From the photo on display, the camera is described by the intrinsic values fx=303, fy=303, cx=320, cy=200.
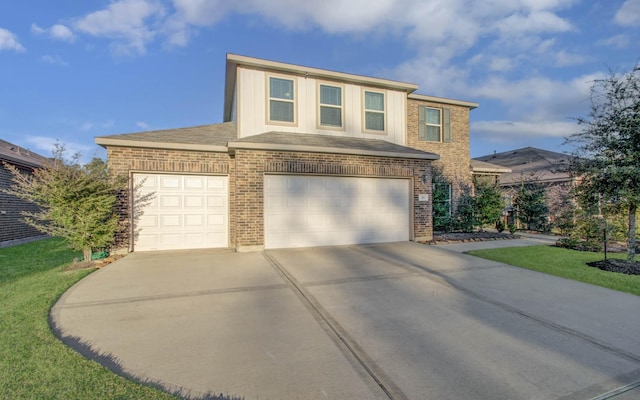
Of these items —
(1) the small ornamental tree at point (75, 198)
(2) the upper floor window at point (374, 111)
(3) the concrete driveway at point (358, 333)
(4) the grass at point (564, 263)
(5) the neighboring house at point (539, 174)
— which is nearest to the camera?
(3) the concrete driveway at point (358, 333)

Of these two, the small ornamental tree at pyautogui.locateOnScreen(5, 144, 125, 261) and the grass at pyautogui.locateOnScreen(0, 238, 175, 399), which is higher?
the small ornamental tree at pyautogui.locateOnScreen(5, 144, 125, 261)

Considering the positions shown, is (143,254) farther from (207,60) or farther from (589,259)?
(207,60)

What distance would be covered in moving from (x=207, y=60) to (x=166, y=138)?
10.2m

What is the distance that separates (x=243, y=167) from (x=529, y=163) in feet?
55.0

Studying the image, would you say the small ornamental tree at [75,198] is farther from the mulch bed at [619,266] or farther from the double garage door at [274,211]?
the mulch bed at [619,266]

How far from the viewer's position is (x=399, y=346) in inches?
120

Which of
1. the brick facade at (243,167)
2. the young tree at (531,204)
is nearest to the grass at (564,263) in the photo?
the brick facade at (243,167)

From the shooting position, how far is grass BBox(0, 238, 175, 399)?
225 centimetres

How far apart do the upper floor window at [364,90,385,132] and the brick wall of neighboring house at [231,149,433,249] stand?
1989 mm

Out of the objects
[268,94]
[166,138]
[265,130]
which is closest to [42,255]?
[166,138]

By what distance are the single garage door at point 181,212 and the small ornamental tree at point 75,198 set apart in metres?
1.06

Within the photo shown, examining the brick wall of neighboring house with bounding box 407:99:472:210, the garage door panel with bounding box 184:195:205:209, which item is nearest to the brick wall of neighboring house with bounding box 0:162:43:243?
the garage door panel with bounding box 184:195:205:209

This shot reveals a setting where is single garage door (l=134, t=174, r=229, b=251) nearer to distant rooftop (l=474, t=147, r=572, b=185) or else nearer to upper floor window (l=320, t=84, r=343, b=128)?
upper floor window (l=320, t=84, r=343, b=128)

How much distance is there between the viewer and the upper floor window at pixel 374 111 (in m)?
10.8
